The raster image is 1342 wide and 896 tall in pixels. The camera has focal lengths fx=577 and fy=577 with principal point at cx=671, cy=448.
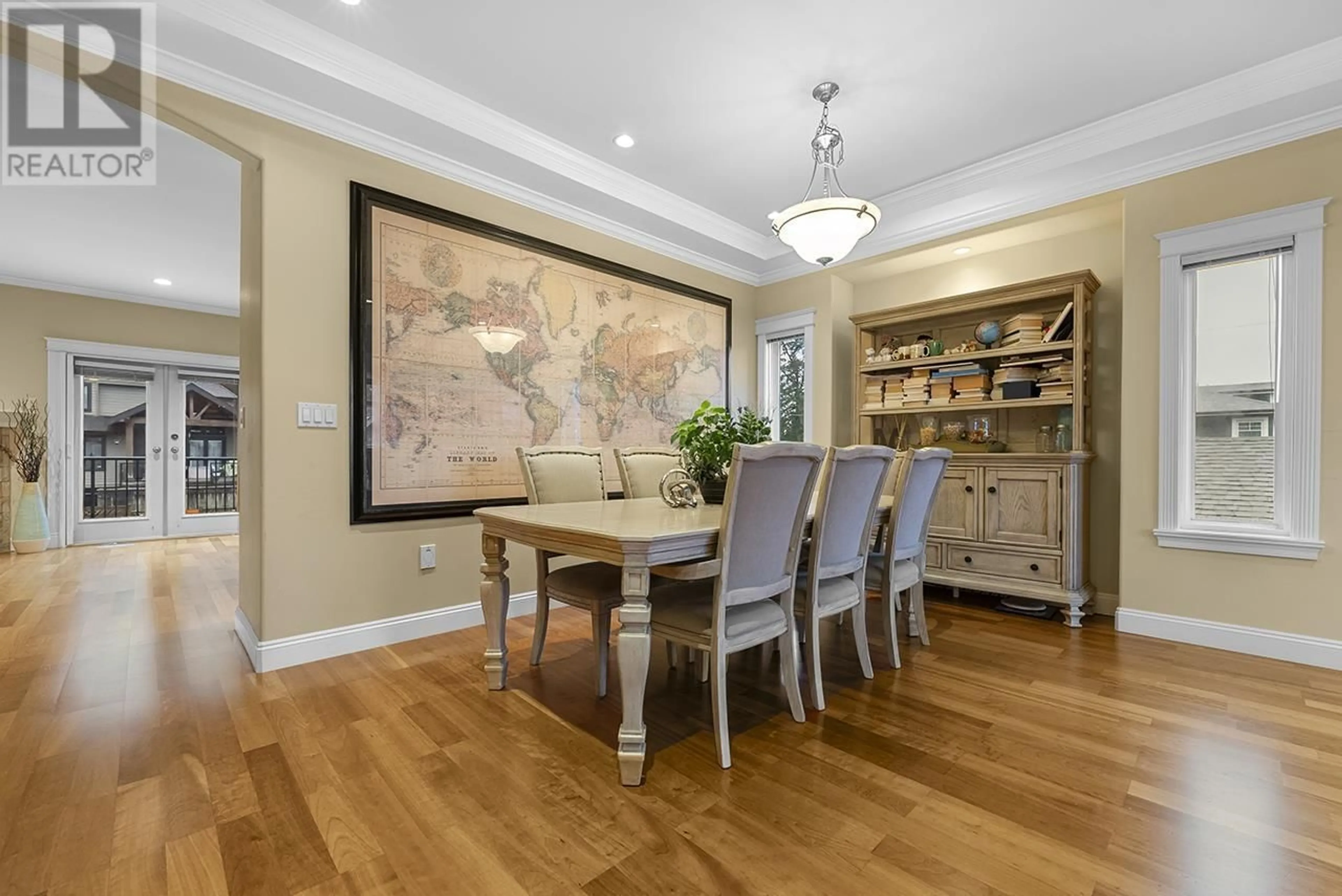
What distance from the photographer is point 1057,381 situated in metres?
3.43

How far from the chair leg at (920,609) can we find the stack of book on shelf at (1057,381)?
1.53m

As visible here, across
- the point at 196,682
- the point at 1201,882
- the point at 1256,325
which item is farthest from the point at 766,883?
the point at 1256,325

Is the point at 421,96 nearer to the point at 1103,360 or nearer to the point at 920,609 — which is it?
the point at 920,609

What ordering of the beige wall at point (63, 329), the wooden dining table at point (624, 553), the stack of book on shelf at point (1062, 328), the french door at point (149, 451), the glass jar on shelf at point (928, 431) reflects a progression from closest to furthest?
the wooden dining table at point (624, 553)
the stack of book on shelf at point (1062, 328)
the glass jar on shelf at point (928, 431)
the beige wall at point (63, 329)
the french door at point (149, 451)

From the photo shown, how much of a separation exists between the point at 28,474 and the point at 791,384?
23.1 ft

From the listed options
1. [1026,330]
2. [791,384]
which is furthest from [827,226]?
[791,384]

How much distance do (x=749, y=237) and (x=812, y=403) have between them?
1.38 m

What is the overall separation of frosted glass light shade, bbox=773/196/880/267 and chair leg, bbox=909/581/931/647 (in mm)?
1661

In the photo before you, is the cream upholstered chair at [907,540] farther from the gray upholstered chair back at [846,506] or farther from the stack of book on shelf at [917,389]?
the stack of book on shelf at [917,389]

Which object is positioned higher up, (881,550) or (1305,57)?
(1305,57)

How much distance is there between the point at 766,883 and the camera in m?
1.27

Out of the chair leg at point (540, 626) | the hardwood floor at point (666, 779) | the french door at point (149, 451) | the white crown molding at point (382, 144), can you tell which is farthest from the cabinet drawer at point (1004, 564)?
the french door at point (149, 451)

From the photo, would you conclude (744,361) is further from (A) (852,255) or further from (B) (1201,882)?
(B) (1201,882)

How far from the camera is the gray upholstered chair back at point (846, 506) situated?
2078 mm
